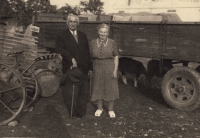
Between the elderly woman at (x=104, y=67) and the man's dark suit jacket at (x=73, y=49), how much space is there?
6.4 inches

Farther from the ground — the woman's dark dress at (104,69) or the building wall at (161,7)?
the building wall at (161,7)

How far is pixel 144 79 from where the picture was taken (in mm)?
7969

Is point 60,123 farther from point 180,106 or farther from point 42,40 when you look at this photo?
point 42,40

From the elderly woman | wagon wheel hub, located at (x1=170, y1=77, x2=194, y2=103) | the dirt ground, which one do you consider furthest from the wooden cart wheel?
the elderly woman

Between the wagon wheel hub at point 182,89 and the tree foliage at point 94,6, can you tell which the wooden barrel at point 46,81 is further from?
the tree foliage at point 94,6

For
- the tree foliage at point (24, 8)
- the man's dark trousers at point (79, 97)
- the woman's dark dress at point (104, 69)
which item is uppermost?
the tree foliage at point (24, 8)

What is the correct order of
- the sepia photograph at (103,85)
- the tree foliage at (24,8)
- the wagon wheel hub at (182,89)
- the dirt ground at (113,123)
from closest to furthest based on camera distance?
the dirt ground at (113,123), the sepia photograph at (103,85), the wagon wheel hub at (182,89), the tree foliage at (24,8)

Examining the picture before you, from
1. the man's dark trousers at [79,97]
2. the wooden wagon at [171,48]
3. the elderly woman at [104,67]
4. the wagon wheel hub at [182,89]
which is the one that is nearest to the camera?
the elderly woman at [104,67]

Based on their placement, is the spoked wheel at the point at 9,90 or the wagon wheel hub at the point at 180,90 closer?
the spoked wheel at the point at 9,90

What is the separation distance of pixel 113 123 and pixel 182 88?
1.58 metres

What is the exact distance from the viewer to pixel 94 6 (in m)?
16.3

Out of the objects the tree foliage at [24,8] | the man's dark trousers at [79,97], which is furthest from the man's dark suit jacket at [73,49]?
the tree foliage at [24,8]

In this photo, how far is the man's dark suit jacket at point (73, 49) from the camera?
179 inches

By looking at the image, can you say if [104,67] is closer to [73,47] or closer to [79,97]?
[73,47]
